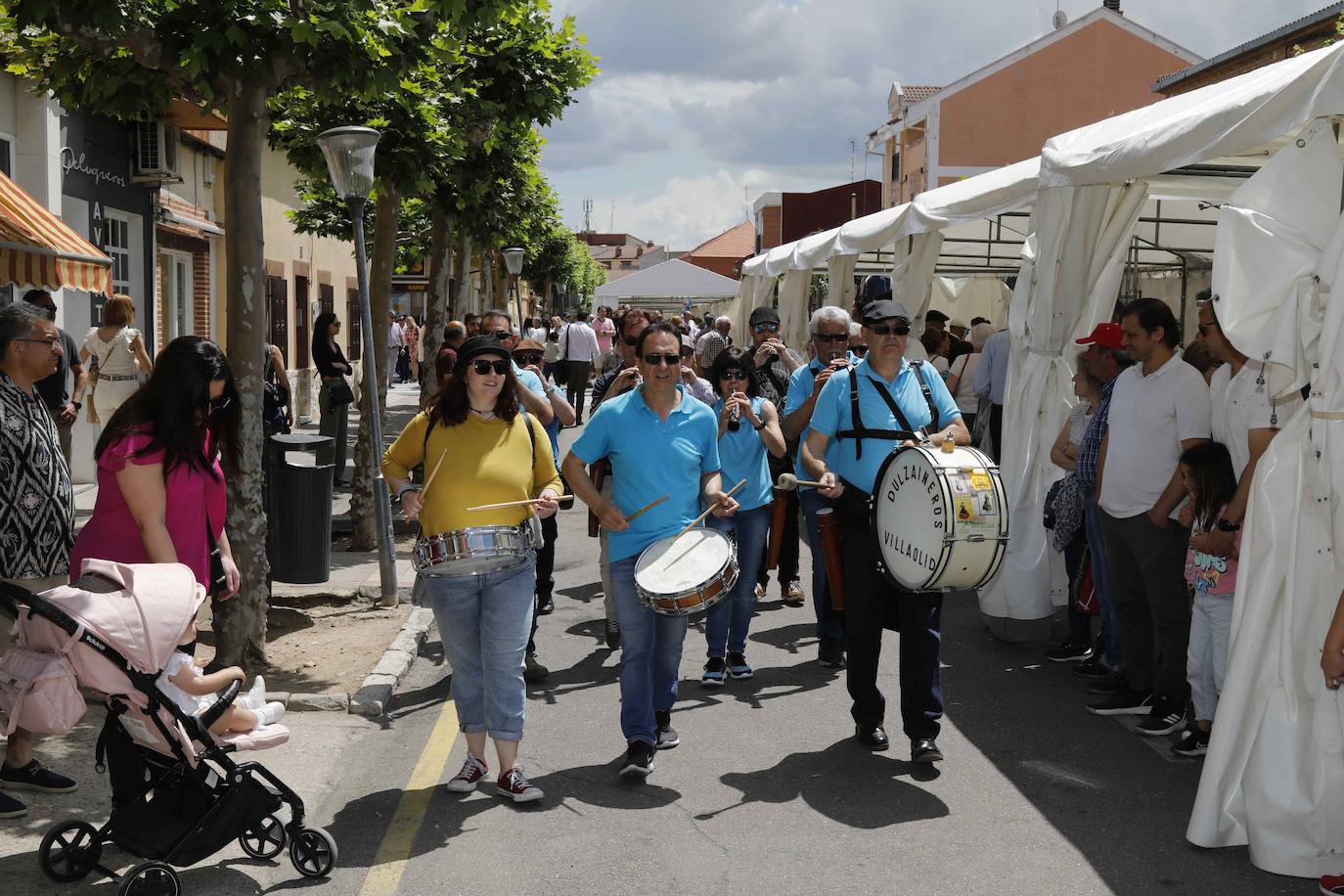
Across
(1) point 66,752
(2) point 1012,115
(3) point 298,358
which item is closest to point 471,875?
(1) point 66,752

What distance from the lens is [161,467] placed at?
4.95m

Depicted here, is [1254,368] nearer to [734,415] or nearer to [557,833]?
[734,415]

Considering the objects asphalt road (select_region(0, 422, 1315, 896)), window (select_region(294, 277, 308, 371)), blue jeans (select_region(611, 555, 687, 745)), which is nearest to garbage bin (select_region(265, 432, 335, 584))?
asphalt road (select_region(0, 422, 1315, 896))

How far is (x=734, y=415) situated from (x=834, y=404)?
0.70 metres

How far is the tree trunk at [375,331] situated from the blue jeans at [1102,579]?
18.9ft

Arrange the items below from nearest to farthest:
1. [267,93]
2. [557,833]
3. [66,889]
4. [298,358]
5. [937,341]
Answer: [66,889] → [557,833] → [267,93] → [937,341] → [298,358]

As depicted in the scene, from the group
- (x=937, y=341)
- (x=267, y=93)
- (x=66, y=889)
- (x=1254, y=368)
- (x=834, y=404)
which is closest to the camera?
(x=66, y=889)

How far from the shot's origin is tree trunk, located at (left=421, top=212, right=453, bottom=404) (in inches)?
600

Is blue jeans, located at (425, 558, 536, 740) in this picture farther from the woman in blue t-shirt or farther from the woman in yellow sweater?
the woman in blue t-shirt

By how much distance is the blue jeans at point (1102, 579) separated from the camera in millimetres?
7133

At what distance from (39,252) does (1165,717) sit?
23.2 ft

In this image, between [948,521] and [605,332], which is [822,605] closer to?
[948,521]

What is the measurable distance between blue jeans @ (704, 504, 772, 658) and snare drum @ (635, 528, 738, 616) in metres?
1.68

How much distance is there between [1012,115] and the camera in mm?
44250
